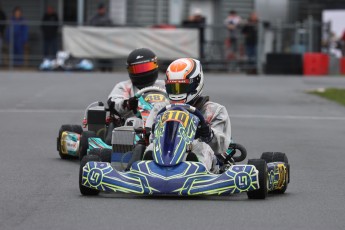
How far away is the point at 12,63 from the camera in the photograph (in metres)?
32.9

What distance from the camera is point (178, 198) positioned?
9.10m

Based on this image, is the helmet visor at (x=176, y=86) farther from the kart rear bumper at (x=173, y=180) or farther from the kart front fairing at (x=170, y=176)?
the kart rear bumper at (x=173, y=180)

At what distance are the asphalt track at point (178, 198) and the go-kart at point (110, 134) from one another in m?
0.26

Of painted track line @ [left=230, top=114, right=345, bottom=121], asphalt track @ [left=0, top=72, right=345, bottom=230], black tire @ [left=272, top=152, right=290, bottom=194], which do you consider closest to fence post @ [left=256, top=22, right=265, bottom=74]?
asphalt track @ [left=0, top=72, right=345, bottom=230]

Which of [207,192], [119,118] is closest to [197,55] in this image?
[119,118]

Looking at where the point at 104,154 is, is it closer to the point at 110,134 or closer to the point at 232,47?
the point at 110,134

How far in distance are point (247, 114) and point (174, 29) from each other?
12764 mm

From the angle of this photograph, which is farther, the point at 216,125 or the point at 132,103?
the point at 132,103

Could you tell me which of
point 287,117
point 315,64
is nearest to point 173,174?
point 287,117

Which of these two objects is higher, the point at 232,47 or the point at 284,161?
the point at 232,47

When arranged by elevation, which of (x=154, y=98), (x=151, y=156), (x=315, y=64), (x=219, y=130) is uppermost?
(x=154, y=98)

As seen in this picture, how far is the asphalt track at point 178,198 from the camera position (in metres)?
7.86

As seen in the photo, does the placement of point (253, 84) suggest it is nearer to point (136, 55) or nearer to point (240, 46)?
point (240, 46)

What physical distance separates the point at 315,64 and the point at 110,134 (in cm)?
2209
